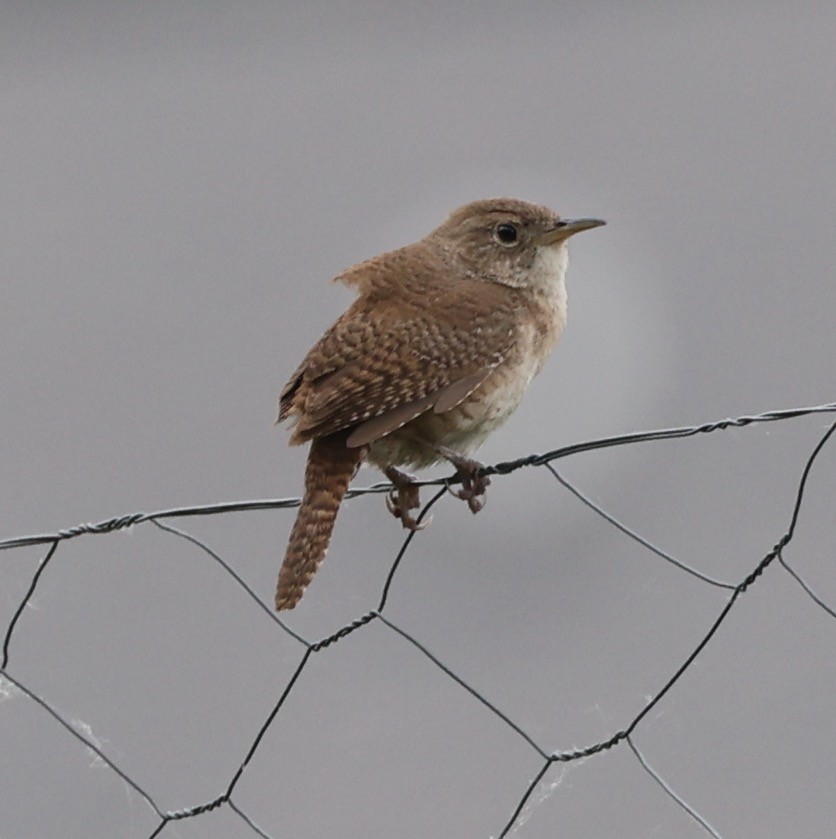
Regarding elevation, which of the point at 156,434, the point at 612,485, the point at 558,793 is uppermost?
the point at 558,793

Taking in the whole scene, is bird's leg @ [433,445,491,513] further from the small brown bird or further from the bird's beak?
the bird's beak

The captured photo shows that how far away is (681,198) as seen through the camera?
1061cm

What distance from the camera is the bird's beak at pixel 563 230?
4777mm

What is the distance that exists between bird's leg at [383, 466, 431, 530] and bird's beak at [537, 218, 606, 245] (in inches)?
25.9

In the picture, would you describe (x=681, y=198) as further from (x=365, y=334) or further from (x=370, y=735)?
(x=365, y=334)

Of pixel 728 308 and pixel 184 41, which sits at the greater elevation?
pixel 184 41

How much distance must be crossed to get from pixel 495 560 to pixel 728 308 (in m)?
1.98

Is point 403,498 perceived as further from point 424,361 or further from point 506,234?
point 506,234

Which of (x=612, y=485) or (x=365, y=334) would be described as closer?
(x=365, y=334)

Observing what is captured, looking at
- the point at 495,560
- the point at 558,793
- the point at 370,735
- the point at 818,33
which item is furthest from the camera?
the point at 818,33

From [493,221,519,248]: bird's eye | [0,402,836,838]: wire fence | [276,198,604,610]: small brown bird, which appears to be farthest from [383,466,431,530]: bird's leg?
[493,221,519,248]: bird's eye

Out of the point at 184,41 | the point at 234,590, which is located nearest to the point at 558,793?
the point at 234,590

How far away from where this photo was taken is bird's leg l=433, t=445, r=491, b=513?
4.39m

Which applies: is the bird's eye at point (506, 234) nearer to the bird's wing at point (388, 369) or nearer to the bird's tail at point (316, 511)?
the bird's wing at point (388, 369)
